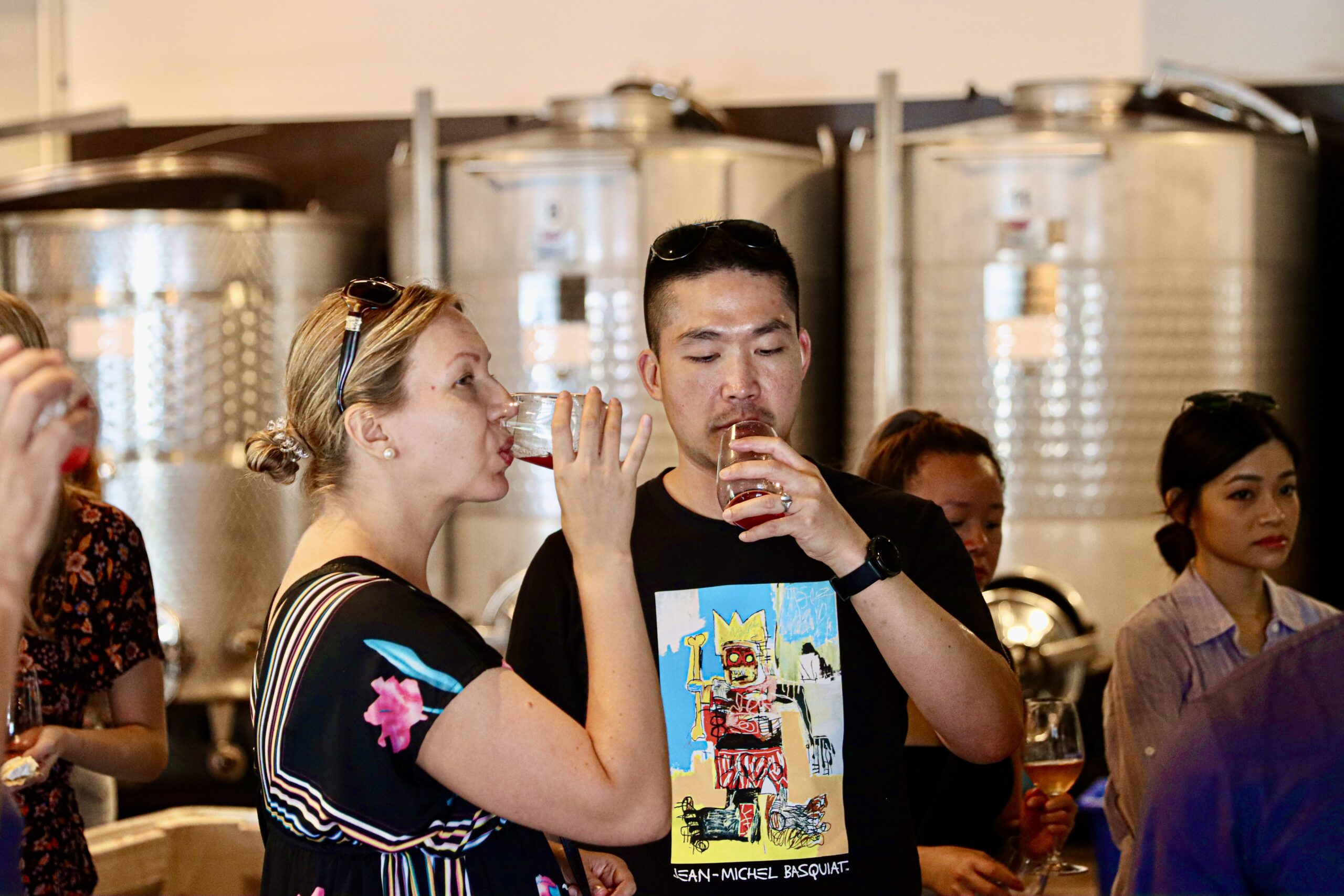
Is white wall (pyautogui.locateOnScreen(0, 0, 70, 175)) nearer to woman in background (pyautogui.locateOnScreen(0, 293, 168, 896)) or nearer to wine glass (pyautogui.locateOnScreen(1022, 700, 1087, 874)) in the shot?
woman in background (pyautogui.locateOnScreen(0, 293, 168, 896))

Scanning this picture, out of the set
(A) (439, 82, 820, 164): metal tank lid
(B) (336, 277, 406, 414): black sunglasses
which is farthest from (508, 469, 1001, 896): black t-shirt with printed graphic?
(A) (439, 82, 820, 164): metal tank lid

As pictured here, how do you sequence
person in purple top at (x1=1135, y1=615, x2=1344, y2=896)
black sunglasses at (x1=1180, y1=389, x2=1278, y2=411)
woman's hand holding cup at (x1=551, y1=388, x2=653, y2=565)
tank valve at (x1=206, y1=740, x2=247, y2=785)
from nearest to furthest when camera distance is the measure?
person in purple top at (x1=1135, y1=615, x2=1344, y2=896) → woman's hand holding cup at (x1=551, y1=388, x2=653, y2=565) → black sunglasses at (x1=1180, y1=389, x2=1278, y2=411) → tank valve at (x1=206, y1=740, x2=247, y2=785)

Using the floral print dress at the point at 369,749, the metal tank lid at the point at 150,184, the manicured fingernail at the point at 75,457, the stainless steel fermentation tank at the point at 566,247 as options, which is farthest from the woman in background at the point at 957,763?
the metal tank lid at the point at 150,184

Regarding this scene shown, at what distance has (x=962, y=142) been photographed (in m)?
5.20

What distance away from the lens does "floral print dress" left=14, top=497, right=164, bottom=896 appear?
212 centimetres

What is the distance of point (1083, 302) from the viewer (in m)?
5.12

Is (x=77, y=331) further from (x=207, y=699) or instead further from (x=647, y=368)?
(x=647, y=368)

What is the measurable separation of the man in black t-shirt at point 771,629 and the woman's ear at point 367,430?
1.39 feet

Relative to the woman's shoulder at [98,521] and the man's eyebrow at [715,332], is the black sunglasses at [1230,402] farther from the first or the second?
the woman's shoulder at [98,521]

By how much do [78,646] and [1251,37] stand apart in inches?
222

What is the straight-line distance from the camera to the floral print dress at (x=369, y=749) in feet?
4.64

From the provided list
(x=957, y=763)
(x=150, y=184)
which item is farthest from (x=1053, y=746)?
(x=150, y=184)

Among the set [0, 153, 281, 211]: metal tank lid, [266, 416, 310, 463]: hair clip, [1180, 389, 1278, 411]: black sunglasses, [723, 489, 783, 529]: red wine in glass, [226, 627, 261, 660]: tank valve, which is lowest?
[226, 627, 261, 660]: tank valve

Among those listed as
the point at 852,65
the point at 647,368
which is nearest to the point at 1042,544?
the point at 852,65
